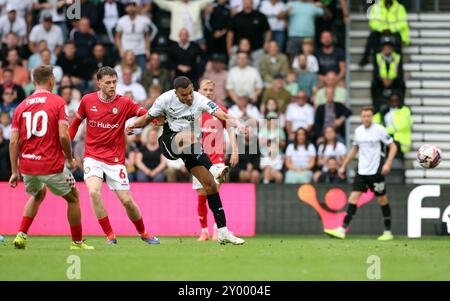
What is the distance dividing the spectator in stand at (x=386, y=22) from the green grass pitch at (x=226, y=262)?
8830mm

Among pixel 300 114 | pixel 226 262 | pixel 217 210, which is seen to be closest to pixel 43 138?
pixel 217 210

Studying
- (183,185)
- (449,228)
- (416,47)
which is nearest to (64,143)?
(183,185)

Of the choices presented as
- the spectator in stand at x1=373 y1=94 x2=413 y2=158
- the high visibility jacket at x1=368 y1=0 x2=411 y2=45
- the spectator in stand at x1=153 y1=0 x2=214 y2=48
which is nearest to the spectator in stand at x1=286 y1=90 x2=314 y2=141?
the spectator in stand at x1=373 y1=94 x2=413 y2=158

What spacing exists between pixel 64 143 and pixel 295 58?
11.3 m

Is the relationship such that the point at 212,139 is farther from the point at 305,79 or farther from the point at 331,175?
the point at 305,79

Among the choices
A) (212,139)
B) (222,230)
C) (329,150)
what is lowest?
(222,230)

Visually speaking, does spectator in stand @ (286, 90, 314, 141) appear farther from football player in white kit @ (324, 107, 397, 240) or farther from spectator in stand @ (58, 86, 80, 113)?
spectator in stand @ (58, 86, 80, 113)

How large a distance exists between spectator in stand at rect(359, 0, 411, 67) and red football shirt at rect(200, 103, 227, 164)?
7.40m

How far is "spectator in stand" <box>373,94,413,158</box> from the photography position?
2234 cm

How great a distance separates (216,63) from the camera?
77.6 ft

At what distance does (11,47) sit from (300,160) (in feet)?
24.5

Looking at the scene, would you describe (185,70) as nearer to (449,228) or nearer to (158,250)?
(449,228)

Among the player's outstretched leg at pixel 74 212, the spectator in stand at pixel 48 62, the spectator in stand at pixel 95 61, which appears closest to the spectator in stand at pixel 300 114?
the spectator in stand at pixel 95 61

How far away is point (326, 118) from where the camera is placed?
22641 mm
